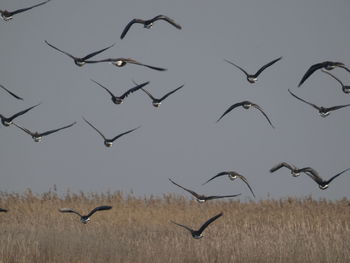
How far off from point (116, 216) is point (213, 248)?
6164mm

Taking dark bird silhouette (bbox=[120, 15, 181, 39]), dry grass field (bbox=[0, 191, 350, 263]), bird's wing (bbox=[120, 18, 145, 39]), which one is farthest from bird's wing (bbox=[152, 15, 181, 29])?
dry grass field (bbox=[0, 191, 350, 263])

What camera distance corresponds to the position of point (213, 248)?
738 inches

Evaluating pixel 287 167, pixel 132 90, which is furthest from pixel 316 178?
pixel 132 90

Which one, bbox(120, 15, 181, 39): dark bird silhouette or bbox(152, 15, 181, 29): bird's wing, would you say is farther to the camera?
bbox(120, 15, 181, 39): dark bird silhouette

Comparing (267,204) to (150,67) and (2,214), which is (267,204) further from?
(150,67)

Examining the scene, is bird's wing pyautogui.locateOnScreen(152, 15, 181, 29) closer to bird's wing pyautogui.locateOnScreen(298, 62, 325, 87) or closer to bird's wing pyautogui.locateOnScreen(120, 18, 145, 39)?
bird's wing pyautogui.locateOnScreen(120, 18, 145, 39)

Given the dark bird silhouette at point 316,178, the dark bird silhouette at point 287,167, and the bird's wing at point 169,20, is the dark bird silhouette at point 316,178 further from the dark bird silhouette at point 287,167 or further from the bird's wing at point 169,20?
the bird's wing at point 169,20

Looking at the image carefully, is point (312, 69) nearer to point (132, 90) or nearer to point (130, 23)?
point (130, 23)

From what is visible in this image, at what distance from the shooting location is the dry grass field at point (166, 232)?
61.0 ft

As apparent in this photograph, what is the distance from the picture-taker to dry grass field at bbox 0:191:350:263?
18578 mm

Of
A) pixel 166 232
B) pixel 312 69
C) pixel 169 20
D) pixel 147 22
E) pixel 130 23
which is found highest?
pixel 147 22

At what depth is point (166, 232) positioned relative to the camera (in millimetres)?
22312

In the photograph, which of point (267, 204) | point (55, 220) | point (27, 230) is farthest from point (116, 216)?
point (267, 204)

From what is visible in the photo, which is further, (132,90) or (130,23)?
(132,90)
